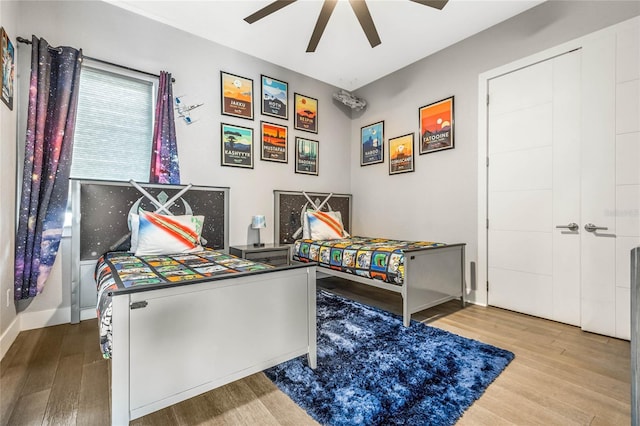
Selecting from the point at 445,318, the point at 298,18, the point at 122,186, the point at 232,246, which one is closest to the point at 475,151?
the point at 445,318

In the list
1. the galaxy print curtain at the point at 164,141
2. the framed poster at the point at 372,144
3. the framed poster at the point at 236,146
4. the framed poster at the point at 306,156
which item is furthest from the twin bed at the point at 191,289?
the framed poster at the point at 372,144

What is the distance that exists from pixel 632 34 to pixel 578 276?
79.9 inches

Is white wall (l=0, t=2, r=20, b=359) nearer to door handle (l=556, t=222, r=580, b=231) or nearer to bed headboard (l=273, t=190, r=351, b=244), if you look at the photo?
bed headboard (l=273, t=190, r=351, b=244)

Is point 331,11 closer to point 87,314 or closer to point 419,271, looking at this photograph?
point 419,271

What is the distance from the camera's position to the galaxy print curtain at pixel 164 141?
304 cm

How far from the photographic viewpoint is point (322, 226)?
3871 millimetres

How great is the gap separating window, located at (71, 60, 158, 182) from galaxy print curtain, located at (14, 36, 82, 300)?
0.25 meters

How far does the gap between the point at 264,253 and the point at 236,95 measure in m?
2.02

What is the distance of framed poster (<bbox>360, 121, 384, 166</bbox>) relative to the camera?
173 inches

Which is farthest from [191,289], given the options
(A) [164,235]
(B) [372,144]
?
(B) [372,144]

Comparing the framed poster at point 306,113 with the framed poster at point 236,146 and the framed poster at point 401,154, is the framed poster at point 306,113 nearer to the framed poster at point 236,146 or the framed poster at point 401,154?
the framed poster at point 236,146

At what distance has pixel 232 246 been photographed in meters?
3.56

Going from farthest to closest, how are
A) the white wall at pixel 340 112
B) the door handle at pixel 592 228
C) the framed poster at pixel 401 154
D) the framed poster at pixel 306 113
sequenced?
the framed poster at pixel 306 113, the framed poster at pixel 401 154, the white wall at pixel 340 112, the door handle at pixel 592 228

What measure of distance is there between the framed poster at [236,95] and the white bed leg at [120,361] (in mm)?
2889
